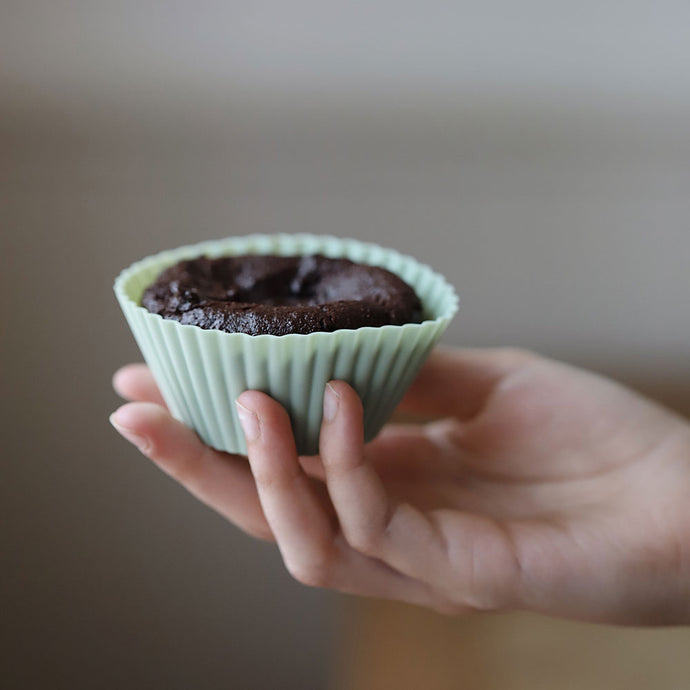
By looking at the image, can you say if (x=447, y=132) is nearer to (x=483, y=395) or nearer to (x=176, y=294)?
(x=483, y=395)

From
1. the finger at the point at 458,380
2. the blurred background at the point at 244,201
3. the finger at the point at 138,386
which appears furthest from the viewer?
the blurred background at the point at 244,201

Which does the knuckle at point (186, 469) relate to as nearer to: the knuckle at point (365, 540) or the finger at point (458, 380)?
the knuckle at point (365, 540)

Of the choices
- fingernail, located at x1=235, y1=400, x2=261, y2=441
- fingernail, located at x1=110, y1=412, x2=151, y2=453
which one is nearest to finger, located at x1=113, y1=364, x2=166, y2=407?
fingernail, located at x1=110, y1=412, x2=151, y2=453

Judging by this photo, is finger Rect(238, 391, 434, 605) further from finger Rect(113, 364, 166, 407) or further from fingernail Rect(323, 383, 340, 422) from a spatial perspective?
finger Rect(113, 364, 166, 407)

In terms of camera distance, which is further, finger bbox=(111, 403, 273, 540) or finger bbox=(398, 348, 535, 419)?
finger bbox=(398, 348, 535, 419)

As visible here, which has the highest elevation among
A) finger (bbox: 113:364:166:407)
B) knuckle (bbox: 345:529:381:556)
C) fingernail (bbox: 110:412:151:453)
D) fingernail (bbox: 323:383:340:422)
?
fingernail (bbox: 323:383:340:422)

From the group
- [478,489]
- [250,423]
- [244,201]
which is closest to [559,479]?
[478,489]

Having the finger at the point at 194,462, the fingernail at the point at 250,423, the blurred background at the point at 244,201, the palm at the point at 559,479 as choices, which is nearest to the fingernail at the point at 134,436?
the finger at the point at 194,462

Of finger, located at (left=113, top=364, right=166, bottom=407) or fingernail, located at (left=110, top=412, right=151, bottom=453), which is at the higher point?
finger, located at (left=113, top=364, right=166, bottom=407)

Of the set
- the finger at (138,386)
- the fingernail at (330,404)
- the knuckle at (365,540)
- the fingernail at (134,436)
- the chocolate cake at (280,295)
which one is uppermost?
the chocolate cake at (280,295)
